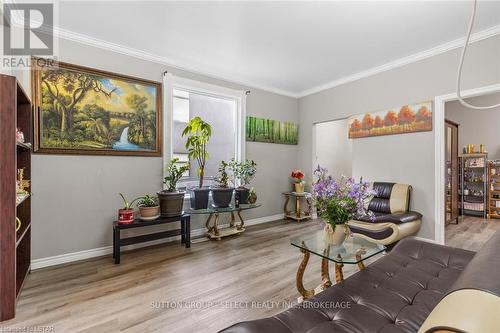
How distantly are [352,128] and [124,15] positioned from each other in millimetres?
3760

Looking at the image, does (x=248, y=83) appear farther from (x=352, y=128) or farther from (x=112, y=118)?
(x=112, y=118)

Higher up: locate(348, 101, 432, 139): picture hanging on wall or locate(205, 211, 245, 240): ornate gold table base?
locate(348, 101, 432, 139): picture hanging on wall

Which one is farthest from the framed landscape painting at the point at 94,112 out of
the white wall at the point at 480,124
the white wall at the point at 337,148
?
the white wall at the point at 480,124

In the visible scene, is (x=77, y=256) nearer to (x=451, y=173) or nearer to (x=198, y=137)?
(x=198, y=137)

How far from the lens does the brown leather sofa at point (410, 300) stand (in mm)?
628

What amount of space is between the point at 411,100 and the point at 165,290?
407 cm

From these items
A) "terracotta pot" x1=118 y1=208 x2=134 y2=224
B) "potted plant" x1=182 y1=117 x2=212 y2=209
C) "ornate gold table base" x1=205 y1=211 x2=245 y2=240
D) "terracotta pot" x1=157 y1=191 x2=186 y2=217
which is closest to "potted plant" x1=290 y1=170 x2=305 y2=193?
"ornate gold table base" x1=205 y1=211 x2=245 y2=240

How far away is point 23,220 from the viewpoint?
239cm

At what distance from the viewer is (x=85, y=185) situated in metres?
2.89

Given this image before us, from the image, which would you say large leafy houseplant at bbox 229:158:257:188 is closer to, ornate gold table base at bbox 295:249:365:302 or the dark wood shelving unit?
ornate gold table base at bbox 295:249:365:302

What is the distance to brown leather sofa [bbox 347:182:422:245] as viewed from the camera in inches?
115

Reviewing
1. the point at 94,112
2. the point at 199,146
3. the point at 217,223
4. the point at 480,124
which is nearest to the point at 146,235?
the point at 217,223

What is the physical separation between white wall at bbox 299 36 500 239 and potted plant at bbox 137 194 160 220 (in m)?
3.38

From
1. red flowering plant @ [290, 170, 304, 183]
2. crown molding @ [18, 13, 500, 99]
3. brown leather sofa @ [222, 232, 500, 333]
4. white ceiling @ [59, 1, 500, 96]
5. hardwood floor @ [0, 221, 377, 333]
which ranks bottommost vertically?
hardwood floor @ [0, 221, 377, 333]
